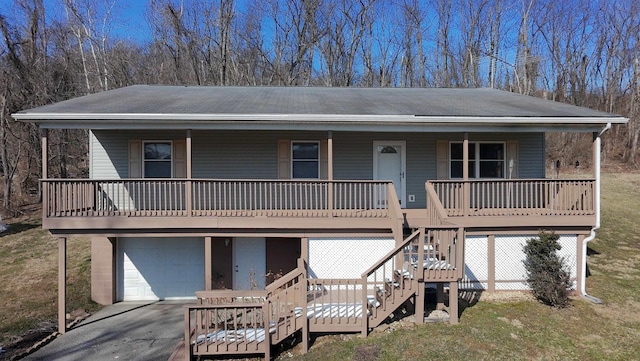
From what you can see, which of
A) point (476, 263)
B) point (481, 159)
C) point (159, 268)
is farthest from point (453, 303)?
point (159, 268)

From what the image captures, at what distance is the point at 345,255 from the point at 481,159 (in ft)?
17.5

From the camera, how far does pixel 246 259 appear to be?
37.1 ft

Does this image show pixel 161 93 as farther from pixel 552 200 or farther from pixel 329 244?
pixel 552 200

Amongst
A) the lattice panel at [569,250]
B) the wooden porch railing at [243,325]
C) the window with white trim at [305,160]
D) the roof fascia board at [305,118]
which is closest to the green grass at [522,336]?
the wooden porch railing at [243,325]

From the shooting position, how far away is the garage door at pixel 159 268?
11.4 m

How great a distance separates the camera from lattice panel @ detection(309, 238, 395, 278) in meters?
10.0

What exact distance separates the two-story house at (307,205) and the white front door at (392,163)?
0.14 feet

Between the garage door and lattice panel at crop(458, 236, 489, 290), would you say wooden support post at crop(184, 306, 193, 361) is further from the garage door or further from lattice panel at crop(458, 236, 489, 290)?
lattice panel at crop(458, 236, 489, 290)

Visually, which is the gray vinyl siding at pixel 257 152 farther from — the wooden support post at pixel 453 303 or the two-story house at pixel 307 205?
the wooden support post at pixel 453 303

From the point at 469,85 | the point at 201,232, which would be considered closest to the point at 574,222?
the point at 201,232

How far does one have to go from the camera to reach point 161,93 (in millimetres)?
12930

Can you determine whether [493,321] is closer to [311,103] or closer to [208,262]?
[208,262]

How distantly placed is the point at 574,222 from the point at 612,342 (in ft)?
10.5

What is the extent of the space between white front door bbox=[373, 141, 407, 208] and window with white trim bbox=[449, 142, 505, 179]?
150cm
